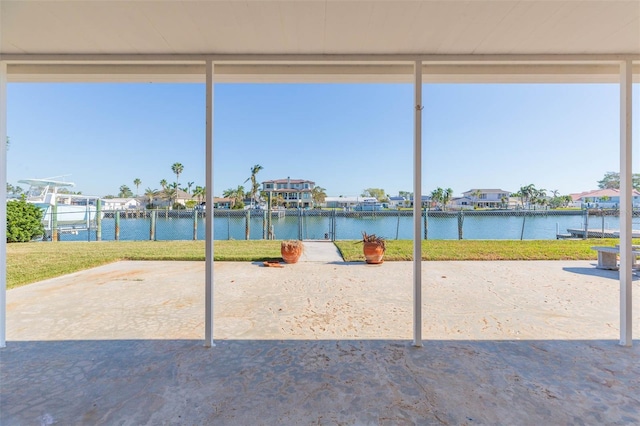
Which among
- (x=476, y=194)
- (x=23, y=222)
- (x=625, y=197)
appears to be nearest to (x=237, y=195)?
(x=23, y=222)

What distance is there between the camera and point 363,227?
10914mm

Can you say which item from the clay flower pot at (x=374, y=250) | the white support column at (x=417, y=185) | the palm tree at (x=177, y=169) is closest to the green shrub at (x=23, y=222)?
the clay flower pot at (x=374, y=250)

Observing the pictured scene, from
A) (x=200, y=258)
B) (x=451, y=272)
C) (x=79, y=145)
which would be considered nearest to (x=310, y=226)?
(x=200, y=258)

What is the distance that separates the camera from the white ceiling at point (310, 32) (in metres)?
1.63

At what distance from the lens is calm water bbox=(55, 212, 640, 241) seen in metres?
9.25

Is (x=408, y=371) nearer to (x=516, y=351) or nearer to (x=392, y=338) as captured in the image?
(x=392, y=338)

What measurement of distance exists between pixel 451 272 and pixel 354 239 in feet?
13.4

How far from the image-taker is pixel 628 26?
1.82m

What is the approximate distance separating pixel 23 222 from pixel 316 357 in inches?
426

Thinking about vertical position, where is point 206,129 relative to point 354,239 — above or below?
above

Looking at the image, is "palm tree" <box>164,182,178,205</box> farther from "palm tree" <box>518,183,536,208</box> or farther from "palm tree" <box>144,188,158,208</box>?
"palm tree" <box>518,183,536,208</box>

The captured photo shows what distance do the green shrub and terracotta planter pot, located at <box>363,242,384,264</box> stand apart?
32.9 ft

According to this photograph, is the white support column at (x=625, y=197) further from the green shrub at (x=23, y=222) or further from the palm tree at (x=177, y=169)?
the palm tree at (x=177, y=169)

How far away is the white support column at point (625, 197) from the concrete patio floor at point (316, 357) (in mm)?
270
